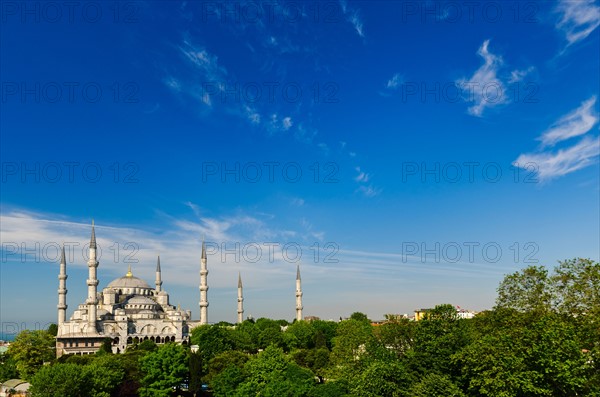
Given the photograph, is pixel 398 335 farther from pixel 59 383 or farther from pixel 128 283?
pixel 128 283

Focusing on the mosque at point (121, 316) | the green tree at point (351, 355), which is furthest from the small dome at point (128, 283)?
the green tree at point (351, 355)

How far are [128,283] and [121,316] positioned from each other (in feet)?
61.6

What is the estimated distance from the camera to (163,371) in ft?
169

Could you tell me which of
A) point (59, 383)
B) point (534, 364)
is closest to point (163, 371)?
point (59, 383)

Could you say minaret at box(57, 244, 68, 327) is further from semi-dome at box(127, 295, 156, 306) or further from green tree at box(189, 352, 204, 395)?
green tree at box(189, 352, 204, 395)

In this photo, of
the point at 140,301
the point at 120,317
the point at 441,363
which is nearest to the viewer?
the point at 441,363

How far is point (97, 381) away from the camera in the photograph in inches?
1813

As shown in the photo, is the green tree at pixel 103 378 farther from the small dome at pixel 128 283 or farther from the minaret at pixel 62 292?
the small dome at pixel 128 283

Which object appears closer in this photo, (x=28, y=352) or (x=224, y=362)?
(x=224, y=362)

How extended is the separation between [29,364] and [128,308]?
152 ft

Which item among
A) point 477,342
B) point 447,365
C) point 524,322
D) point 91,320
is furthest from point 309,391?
point 91,320

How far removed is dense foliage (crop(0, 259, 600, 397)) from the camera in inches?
1184

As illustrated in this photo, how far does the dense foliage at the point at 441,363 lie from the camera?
30062 mm

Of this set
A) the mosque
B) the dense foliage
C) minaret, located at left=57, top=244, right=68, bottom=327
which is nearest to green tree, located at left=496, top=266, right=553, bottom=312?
the dense foliage
